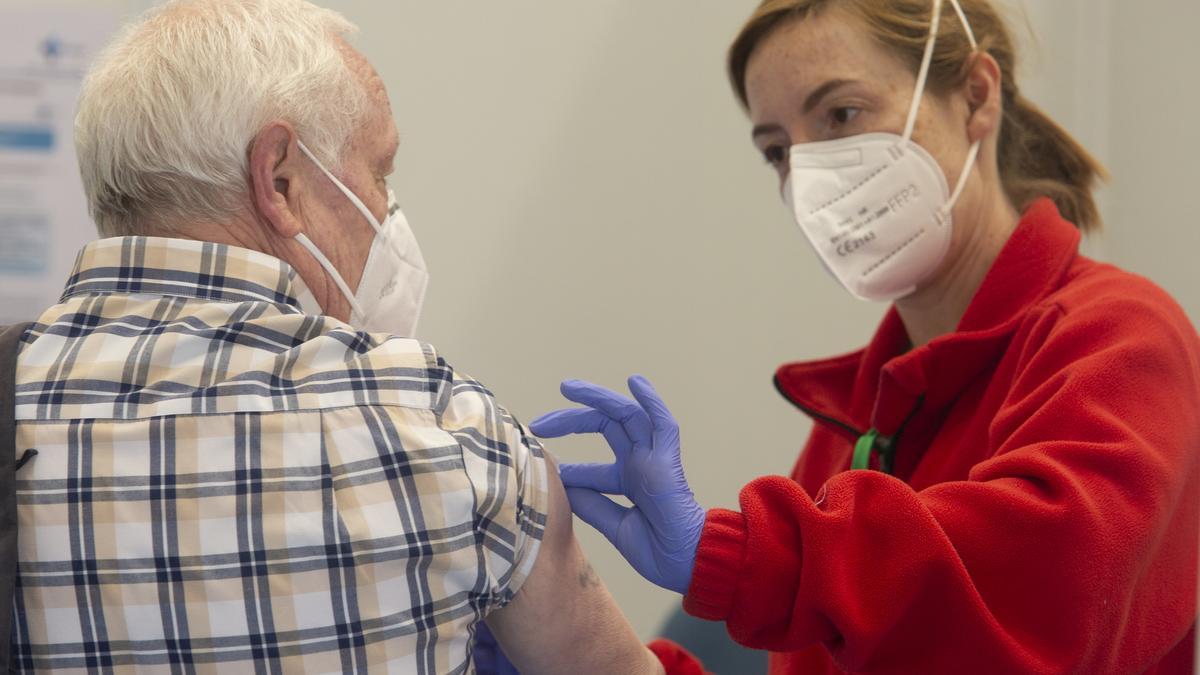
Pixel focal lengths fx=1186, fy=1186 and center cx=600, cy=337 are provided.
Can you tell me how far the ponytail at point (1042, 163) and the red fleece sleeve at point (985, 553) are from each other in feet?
1.92

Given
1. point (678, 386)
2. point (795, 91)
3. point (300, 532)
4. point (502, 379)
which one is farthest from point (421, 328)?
point (300, 532)

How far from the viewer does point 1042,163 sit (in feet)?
6.11

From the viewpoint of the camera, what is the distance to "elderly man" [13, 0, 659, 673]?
0.96m

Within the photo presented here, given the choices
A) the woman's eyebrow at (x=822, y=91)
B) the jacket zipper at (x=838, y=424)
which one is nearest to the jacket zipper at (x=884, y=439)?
the jacket zipper at (x=838, y=424)

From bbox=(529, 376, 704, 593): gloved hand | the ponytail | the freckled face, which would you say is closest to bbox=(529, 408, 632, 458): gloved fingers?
bbox=(529, 376, 704, 593): gloved hand

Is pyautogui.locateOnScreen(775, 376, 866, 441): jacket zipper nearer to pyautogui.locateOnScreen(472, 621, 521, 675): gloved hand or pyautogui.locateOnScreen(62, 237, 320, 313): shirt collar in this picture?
pyautogui.locateOnScreen(472, 621, 521, 675): gloved hand

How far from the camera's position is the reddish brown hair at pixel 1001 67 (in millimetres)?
1690

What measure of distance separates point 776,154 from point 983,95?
0.31 meters

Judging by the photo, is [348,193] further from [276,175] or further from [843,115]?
[843,115]

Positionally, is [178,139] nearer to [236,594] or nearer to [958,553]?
[236,594]

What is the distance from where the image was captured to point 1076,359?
1.33 m

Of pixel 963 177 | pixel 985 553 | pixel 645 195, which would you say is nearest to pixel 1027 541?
pixel 985 553

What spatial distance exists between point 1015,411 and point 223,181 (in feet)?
2.88

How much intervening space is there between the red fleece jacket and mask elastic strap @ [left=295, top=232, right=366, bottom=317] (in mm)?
438
